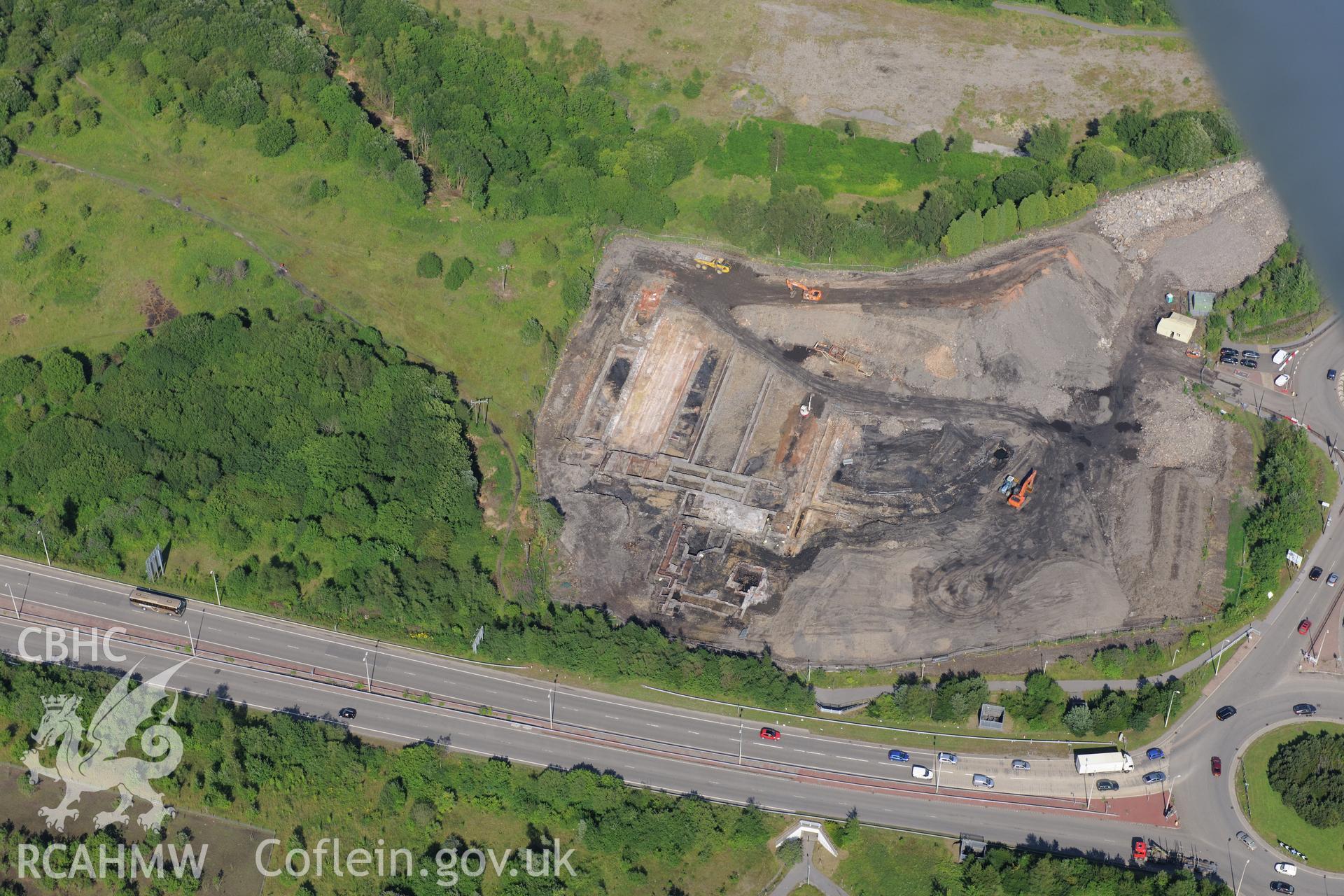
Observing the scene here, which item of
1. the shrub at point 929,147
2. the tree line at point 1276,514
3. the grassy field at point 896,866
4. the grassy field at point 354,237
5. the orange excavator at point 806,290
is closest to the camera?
the grassy field at point 896,866

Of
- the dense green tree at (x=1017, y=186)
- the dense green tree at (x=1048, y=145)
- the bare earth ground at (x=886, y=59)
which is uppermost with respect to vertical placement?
the bare earth ground at (x=886, y=59)

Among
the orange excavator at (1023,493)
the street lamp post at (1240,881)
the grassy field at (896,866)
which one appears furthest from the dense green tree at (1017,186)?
the grassy field at (896,866)

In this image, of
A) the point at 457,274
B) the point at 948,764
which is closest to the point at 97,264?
the point at 457,274

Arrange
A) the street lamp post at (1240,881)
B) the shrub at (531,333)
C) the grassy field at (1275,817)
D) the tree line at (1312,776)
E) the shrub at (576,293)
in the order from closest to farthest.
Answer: the street lamp post at (1240,881)
the grassy field at (1275,817)
the tree line at (1312,776)
the shrub at (531,333)
the shrub at (576,293)

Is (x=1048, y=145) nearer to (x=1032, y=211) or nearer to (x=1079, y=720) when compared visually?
(x=1032, y=211)

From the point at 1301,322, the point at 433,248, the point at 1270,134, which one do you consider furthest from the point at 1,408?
the point at 1270,134

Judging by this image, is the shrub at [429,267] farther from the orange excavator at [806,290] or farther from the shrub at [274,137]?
the orange excavator at [806,290]

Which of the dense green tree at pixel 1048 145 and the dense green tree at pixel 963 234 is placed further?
the dense green tree at pixel 1048 145
